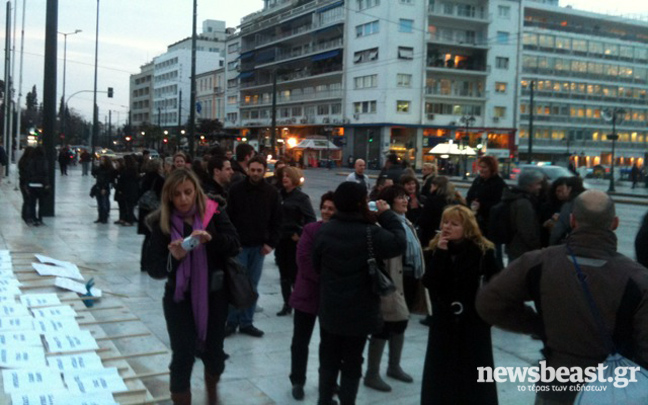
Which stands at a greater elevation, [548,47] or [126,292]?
[548,47]

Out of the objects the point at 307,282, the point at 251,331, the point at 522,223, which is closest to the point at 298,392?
the point at 307,282

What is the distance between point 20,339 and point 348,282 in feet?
9.66

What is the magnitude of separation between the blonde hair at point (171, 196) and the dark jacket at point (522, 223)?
3.64m

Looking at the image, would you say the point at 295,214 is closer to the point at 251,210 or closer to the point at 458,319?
the point at 251,210

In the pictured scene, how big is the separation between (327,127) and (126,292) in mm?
59053

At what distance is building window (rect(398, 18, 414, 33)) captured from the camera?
5766 centimetres

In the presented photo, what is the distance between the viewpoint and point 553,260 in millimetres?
2863

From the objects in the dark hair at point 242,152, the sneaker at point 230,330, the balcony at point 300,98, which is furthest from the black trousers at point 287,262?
the balcony at point 300,98

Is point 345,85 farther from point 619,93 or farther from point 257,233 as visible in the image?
point 257,233

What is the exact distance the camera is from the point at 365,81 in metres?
60.5

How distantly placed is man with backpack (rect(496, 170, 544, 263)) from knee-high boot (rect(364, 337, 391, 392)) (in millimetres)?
2274

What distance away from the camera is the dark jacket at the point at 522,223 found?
6.43 m

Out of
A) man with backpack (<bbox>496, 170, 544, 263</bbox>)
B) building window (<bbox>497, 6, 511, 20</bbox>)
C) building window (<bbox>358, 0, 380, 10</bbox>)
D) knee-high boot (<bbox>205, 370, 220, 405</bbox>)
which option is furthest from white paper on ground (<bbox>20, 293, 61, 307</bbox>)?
building window (<bbox>497, 6, 511, 20</bbox>)

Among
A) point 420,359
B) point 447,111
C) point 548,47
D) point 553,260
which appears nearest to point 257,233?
point 420,359
